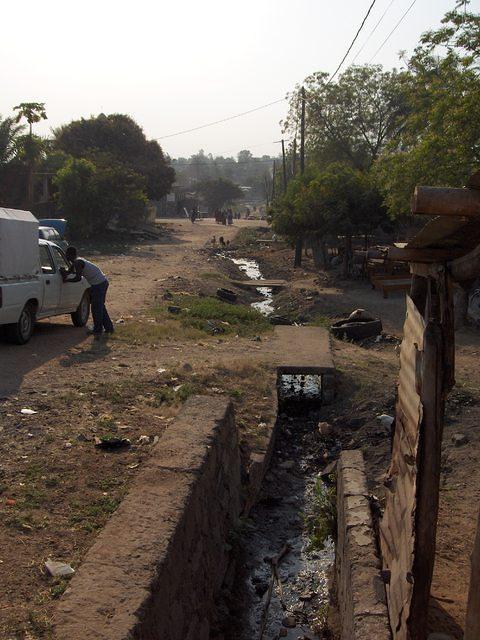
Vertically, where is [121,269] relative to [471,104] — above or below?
below

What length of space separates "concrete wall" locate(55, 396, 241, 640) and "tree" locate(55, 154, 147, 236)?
95.9 feet

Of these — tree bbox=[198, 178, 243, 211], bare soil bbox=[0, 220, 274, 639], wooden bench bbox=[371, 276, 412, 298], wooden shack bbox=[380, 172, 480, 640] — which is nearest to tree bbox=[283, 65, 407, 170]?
wooden bench bbox=[371, 276, 412, 298]

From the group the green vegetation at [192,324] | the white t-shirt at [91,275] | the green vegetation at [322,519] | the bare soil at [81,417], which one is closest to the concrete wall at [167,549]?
the bare soil at [81,417]

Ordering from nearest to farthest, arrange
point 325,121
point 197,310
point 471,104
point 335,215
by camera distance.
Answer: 1. point 471,104
2. point 197,310
3. point 335,215
4. point 325,121

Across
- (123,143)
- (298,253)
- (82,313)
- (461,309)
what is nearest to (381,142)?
(298,253)

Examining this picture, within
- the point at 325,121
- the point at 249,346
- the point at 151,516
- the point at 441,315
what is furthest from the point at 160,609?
the point at 325,121

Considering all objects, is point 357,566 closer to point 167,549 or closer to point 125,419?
point 167,549

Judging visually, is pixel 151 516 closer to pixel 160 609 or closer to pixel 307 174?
pixel 160 609

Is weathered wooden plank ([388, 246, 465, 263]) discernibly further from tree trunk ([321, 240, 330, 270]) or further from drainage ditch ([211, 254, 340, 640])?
tree trunk ([321, 240, 330, 270])

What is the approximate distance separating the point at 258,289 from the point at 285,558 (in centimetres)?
1790

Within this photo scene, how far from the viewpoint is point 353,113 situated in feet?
130

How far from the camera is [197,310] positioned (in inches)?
579

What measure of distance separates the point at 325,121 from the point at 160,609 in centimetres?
3830

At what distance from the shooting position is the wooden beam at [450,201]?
315cm
